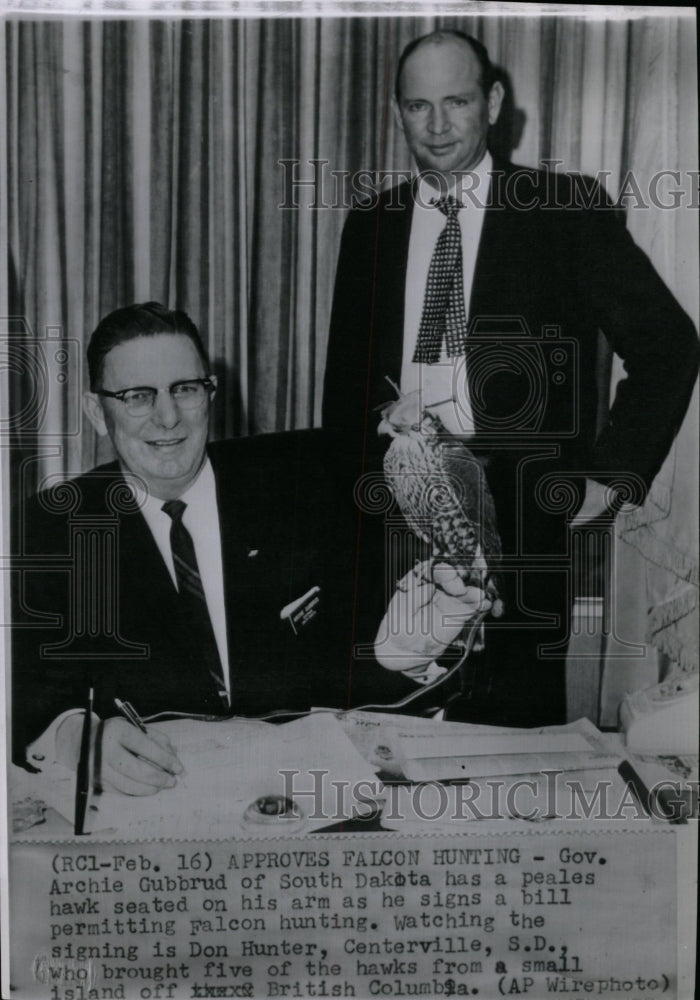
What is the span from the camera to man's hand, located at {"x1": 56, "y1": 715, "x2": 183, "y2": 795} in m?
2.06

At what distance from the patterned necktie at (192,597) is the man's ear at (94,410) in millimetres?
244

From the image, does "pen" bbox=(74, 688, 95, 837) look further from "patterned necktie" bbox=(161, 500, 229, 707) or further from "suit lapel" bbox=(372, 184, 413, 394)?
"suit lapel" bbox=(372, 184, 413, 394)

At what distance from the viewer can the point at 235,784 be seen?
2062mm

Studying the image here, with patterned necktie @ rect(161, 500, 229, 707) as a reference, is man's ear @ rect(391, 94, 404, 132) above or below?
above

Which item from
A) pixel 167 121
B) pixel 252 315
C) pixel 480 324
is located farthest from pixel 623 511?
pixel 167 121

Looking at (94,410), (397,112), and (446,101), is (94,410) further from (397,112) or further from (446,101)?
(446,101)

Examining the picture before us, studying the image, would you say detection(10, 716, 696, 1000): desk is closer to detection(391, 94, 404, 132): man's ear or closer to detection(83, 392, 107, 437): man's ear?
detection(83, 392, 107, 437): man's ear

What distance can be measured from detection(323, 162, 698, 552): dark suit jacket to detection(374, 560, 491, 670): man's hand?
0.58ft

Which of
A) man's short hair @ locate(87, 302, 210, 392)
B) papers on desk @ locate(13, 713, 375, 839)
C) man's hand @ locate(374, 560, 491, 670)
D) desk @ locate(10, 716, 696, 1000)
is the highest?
man's short hair @ locate(87, 302, 210, 392)

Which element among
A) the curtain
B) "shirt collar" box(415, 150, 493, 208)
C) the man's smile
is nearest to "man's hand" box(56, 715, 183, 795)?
the man's smile

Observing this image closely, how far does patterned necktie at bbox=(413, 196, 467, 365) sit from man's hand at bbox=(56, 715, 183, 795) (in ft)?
3.71

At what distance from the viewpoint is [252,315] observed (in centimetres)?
208

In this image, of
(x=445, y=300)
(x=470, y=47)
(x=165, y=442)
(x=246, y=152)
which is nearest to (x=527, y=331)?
(x=445, y=300)

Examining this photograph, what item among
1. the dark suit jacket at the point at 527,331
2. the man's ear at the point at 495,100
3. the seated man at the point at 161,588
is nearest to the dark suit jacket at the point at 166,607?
the seated man at the point at 161,588
